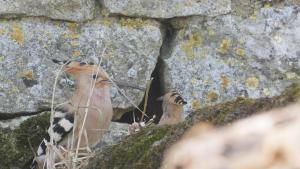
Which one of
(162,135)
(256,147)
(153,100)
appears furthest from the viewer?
A: (153,100)

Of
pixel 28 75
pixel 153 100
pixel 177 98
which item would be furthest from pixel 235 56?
pixel 28 75

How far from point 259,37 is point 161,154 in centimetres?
317

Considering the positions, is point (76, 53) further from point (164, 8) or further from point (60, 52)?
point (164, 8)

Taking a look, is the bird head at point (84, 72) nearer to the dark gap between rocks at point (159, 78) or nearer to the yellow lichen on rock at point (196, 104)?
the dark gap between rocks at point (159, 78)

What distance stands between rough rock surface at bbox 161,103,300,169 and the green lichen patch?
3884mm

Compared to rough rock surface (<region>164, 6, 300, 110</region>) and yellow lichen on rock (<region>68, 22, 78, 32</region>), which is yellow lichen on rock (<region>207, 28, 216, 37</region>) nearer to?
rough rock surface (<region>164, 6, 300, 110</region>)

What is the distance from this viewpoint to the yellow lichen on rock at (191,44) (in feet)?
17.7

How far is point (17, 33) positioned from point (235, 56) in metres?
1.34

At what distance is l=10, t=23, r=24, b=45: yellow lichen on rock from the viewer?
529 centimetres

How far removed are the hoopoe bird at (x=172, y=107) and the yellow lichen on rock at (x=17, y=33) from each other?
0.95 metres

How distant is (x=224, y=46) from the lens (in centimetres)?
543

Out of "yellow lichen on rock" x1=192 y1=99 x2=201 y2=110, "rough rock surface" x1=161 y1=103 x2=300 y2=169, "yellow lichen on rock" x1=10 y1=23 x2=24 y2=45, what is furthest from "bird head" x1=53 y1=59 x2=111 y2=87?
"rough rock surface" x1=161 y1=103 x2=300 y2=169

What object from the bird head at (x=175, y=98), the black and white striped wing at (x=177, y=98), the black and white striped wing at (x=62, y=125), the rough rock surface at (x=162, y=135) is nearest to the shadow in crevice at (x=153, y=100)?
the bird head at (x=175, y=98)

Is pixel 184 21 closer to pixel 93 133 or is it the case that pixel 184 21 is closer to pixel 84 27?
pixel 84 27
